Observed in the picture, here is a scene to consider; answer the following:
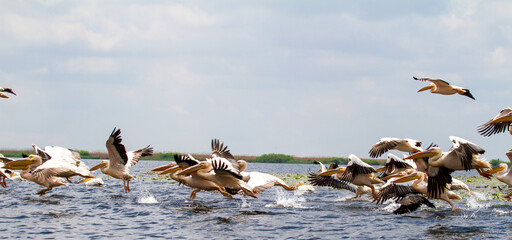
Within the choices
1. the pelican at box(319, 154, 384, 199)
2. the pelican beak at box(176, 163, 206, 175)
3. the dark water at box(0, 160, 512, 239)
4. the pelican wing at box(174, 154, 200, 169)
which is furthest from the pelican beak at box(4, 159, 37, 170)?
the pelican at box(319, 154, 384, 199)

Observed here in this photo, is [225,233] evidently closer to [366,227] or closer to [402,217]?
[366,227]

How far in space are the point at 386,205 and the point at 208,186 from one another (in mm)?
4277

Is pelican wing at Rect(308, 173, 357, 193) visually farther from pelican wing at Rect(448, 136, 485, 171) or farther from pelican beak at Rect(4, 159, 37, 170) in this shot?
pelican beak at Rect(4, 159, 37, 170)

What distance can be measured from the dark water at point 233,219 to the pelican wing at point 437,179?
1.95 ft

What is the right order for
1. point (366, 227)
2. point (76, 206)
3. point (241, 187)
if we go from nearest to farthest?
point (366, 227)
point (241, 187)
point (76, 206)

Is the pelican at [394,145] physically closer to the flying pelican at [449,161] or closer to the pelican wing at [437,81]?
the pelican wing at [437,81]

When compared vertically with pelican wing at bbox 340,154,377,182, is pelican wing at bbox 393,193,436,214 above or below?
below

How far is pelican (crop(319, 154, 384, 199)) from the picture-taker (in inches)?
527

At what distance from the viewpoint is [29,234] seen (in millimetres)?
9172

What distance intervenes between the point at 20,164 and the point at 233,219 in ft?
23.8

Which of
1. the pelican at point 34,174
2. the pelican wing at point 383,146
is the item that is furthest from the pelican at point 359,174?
the pelican at point 34,174

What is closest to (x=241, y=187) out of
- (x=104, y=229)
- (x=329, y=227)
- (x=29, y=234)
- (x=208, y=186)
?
(x=208, y=186)

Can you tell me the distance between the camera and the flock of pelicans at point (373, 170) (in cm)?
1055

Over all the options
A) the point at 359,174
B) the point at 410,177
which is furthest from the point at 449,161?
the point at 359,174
